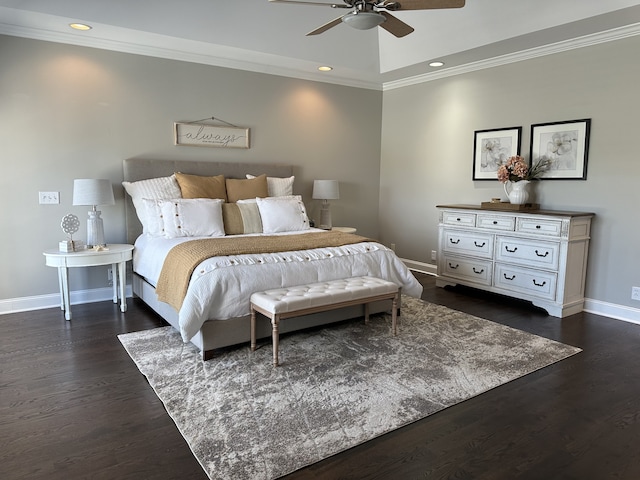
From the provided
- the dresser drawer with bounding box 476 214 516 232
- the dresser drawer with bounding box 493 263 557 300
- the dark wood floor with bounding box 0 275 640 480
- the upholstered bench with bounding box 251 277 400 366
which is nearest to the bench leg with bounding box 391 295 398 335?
the upholstered bench with bounding box 251 277 400 366

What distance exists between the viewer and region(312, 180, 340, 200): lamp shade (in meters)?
5.65

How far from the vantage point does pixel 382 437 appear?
220 cm

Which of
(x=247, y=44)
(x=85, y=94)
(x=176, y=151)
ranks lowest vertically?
(x=176, y=151)

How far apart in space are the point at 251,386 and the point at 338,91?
4.51 metres

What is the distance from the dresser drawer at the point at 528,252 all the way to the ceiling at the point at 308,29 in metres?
1.97

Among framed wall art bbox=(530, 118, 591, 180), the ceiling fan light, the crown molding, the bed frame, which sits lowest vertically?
the bed frame

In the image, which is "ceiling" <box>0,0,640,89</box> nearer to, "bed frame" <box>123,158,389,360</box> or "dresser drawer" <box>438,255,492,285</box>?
"bed frame" <box>123,158,389,360</box>

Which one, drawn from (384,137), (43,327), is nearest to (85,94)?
(43,327)

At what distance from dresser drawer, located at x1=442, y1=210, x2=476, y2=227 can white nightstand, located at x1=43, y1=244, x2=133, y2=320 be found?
346 cm

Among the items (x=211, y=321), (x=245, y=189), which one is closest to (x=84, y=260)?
(x=211, y=321)

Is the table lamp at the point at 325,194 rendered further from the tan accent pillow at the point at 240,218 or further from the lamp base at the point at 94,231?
the lamp base at the point at 94,231

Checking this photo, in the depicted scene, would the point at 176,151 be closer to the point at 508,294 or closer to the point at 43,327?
the point at 43,327

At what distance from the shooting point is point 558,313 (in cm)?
415

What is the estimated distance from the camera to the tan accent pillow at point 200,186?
182 inches
